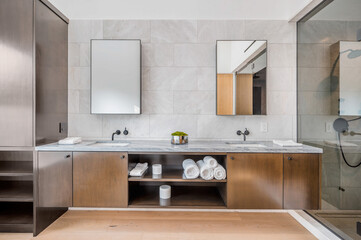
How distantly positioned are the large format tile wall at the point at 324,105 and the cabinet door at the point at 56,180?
2370mm

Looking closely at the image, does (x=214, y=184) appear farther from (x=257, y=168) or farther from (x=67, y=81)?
(x=67, y=81)

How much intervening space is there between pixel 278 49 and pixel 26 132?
111 inches

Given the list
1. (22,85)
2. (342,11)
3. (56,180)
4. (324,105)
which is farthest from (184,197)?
(342,11)

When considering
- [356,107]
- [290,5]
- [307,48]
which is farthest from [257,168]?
[290,5]

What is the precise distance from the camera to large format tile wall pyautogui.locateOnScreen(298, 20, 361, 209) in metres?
1.57

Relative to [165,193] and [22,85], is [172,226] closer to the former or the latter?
[165,193]

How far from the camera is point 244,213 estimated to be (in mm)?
2238

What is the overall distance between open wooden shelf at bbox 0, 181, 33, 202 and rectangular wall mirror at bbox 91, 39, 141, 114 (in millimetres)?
1067

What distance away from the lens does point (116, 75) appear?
2234mm

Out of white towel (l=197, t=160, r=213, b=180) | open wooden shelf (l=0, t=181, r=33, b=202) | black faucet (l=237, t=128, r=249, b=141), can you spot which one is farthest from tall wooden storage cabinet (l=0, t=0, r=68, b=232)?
black faucet (l=237, t=128, r=249, b=141)

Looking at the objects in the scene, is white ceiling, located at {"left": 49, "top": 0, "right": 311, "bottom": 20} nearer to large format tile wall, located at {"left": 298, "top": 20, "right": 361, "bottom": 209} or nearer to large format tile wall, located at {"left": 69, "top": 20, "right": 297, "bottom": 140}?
large format tile wall, located at {"left": 69, "top": 20, "right": 297, "bottom": 140}

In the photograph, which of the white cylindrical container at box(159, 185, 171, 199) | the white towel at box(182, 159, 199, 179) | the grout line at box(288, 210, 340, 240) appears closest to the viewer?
the grout line at box(288, 210, 340, 240)

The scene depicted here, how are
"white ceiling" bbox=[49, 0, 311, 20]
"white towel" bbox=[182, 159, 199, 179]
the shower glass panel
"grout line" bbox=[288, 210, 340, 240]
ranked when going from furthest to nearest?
"white ceiling" bbox=[49, 0, 311, 20]
"white towel" bbox=[182, 159, 199, 179]
"grout line" bbox=[288, 210, 340, 240]
the shower glass panel

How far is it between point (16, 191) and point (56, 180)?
0.51m
